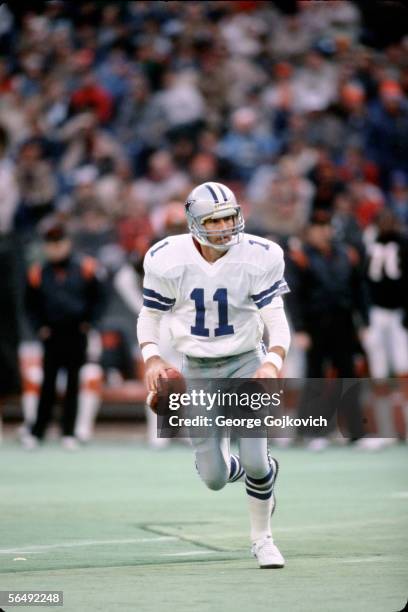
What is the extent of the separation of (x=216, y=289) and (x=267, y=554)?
1187 mm

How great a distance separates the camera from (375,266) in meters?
12.7

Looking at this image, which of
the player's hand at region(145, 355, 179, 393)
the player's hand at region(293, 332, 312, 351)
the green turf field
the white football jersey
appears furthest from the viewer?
the player's hand at region(293, 332, 312, 351)

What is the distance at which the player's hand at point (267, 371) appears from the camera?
570 centimetres

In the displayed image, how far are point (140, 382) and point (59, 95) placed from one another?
491cm

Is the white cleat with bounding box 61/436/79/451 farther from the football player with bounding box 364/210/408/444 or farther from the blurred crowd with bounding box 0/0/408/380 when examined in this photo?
the blurred crowd with bounding box 0/0/408/380

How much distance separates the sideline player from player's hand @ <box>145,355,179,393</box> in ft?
0.09

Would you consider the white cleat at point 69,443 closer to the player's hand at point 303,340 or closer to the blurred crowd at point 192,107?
the player's hand at point 303,340

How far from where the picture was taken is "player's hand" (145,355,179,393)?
5758mm

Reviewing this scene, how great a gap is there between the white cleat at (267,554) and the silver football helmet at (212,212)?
51.6 inches

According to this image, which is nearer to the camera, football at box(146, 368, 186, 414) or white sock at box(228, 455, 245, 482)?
football at box(146, 368, 186, 414)

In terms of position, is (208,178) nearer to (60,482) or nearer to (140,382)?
(140,382)

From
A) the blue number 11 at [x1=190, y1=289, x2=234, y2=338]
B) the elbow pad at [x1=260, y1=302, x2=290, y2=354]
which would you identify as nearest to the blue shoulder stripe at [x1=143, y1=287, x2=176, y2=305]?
the blue number 11 at [x1=190, y1=289, x2=234, y2=338]

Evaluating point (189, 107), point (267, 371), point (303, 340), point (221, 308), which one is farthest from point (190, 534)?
point (189, 107)

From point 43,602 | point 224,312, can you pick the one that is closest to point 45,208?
point 224,312
